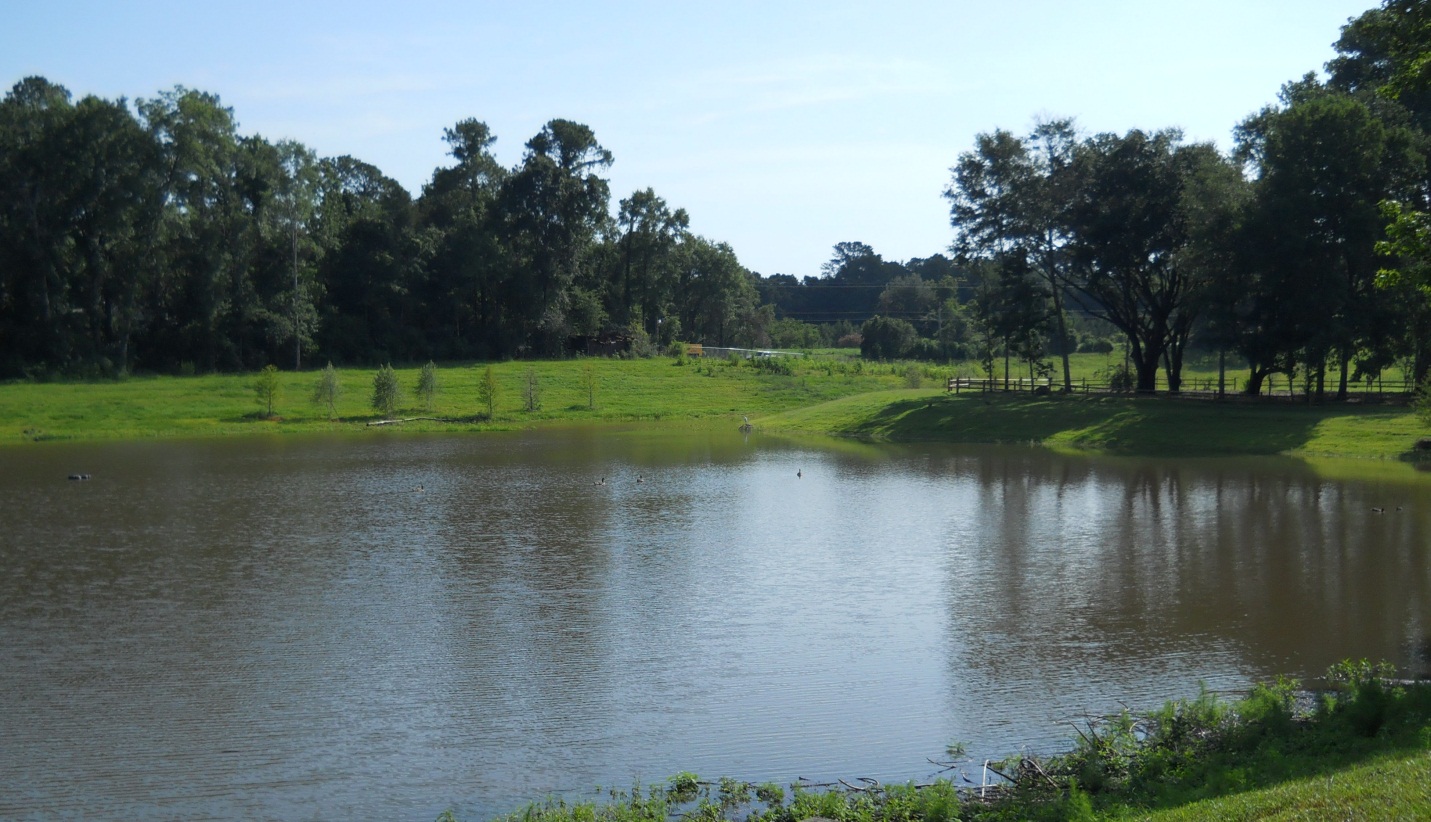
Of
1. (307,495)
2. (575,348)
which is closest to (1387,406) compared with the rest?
(307,495)

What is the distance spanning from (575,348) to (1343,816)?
8683cm

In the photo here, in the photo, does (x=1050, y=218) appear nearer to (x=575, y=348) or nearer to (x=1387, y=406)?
(x=1387, y=406)

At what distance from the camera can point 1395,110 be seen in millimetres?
47062

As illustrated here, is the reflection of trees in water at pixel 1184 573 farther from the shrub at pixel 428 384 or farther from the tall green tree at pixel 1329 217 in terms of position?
the shrub at pixel 428 384

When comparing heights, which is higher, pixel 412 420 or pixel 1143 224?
pixel 1143 224

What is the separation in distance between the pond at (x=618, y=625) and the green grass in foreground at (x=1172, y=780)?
806 millimetres

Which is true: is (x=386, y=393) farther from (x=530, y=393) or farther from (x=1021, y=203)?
(x=1021, y=203)

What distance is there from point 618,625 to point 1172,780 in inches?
371

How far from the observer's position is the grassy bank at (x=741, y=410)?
4344 centimetres

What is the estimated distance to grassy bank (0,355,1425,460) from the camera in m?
43.4

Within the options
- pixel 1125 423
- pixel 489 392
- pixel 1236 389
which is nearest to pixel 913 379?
pixel 1236 389

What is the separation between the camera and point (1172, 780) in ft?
32.1

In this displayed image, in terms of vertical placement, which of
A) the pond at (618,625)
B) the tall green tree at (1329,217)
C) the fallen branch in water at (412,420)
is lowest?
the pond at (618,625)

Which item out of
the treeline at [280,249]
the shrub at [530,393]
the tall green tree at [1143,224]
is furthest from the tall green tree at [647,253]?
the tall green tree at [1143,224]
